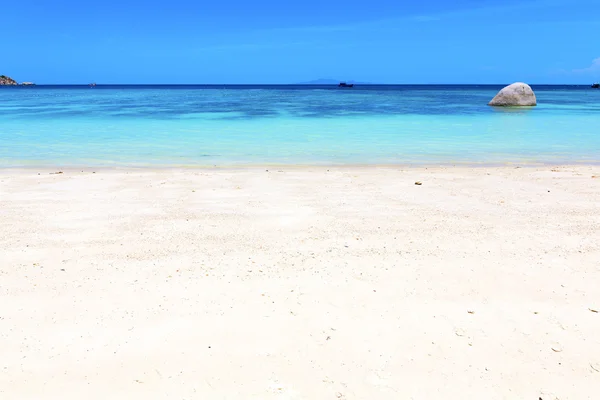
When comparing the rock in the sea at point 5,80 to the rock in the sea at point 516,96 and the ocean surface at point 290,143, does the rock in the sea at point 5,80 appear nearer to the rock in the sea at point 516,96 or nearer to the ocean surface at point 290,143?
the ocean surface at point 290,143

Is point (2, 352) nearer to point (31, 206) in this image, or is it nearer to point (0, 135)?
point (31, 206)

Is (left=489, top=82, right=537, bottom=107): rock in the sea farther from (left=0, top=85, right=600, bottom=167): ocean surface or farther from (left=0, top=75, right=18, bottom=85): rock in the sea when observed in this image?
(left=0, top=75, right=18, bottom=85): rock in the sea

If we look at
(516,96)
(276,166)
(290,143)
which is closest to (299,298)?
(276,166)

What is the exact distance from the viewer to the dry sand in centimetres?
308

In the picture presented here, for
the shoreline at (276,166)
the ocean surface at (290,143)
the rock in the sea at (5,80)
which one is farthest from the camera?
the rock in the sea at (5,80)

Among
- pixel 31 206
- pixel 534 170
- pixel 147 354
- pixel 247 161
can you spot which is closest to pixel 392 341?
pixel 147 354

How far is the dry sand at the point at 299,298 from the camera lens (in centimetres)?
308

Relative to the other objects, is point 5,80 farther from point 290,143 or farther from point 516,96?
point 290,143

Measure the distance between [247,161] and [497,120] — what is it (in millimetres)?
17802

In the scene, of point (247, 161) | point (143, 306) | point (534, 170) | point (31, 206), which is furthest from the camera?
point (247, 161)

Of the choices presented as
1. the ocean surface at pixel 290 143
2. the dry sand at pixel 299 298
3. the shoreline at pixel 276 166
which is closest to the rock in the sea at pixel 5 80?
the ocean surface at pixel 290 143

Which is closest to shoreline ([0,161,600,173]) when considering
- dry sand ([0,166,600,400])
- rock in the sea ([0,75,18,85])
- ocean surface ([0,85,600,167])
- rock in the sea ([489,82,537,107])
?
ocean surface ([0,85,600,167])

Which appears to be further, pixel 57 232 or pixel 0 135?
pixel 0 135

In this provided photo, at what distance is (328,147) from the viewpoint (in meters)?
15.3
